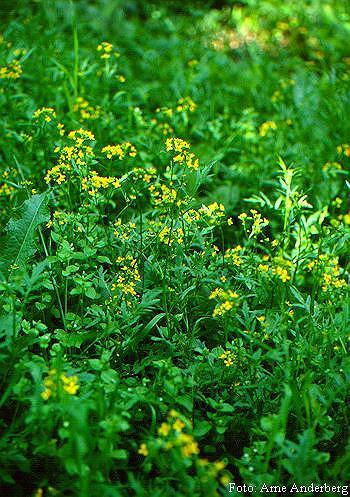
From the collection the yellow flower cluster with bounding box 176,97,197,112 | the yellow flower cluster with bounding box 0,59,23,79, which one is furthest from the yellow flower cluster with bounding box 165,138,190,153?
the yellow flower cluster with bounding box 0,59,23,79

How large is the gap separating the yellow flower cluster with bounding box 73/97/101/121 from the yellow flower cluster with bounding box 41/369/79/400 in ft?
6.09

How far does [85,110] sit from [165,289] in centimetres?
157

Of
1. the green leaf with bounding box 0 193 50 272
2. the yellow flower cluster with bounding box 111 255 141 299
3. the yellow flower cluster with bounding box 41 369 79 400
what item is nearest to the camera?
the yellow flower cluster with bounding box 41 369 79 400

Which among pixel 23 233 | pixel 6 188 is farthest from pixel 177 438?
pixel 6 188

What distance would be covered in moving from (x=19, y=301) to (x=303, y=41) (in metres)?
4.19

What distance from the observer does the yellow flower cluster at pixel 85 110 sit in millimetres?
3512

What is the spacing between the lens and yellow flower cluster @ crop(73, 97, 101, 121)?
351 cm

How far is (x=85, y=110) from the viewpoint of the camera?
3.66 m

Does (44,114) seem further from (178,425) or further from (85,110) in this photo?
(178,425)

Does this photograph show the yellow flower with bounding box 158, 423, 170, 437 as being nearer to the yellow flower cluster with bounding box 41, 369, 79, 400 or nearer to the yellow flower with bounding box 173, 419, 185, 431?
the yellow flower with bounding box 173, 419, 185, 431

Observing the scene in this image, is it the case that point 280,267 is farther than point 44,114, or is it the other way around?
point 44,114

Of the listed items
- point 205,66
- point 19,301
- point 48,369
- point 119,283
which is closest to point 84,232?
point 119,283

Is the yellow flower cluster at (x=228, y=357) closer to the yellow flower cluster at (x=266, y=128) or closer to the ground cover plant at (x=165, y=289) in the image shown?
the ground cover plant at (x=165, y=289)

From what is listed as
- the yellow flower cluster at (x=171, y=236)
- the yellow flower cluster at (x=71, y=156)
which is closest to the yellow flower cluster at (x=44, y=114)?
the yellow flower cluster at (x=71, y=156)
